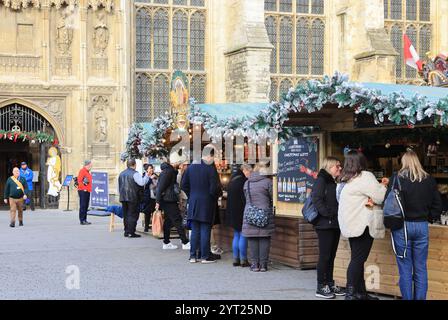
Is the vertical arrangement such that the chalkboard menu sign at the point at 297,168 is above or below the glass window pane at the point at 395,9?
below

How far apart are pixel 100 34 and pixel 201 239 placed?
14.0 meters

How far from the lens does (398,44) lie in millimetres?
29141

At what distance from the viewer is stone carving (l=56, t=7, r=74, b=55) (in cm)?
2430

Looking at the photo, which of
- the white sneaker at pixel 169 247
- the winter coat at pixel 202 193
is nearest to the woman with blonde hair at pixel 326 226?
the winter coat at pixel 202 193

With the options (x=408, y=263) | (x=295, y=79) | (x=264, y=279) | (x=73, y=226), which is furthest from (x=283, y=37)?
(x=408, y=263)

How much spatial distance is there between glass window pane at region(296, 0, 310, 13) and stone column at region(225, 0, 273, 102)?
2971 mm

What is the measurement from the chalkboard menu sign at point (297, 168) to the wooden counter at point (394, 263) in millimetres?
3215

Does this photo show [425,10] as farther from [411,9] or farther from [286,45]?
[286,45]

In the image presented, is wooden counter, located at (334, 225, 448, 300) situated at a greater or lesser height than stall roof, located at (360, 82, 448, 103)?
lesser

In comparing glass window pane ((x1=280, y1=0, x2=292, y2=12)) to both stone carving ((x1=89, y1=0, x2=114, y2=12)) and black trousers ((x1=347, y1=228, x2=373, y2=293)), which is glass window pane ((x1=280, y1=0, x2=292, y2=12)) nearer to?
stone carving ((x1=89, y1=0, x2=114, y2=12))

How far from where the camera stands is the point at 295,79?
27.9 m

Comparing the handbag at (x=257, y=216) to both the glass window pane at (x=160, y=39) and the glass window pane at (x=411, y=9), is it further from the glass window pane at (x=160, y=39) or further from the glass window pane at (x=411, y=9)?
the glass window pane at (x=411, y=9)

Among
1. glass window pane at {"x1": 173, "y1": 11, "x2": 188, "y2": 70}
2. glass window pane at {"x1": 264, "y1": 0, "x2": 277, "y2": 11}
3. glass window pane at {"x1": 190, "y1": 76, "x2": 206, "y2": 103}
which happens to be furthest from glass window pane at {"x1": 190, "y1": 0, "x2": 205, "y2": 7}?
glass window pane at {"x1": 190, "y1": 76, "x2": 206, "y2": 103}

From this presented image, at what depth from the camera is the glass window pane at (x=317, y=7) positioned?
28.2 meters
